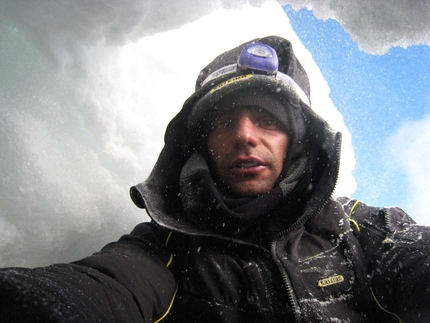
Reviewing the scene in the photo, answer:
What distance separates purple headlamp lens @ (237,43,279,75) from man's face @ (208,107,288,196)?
23cm

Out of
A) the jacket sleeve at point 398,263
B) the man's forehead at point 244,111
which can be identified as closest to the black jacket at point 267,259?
the jacket sleeve at point 398,263

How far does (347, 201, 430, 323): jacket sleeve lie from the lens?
883mm

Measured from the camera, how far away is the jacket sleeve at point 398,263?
34.8 inches

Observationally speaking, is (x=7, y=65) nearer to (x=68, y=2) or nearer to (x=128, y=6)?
(x=68, y=2)

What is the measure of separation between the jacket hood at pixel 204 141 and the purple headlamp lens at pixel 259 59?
0.07ft

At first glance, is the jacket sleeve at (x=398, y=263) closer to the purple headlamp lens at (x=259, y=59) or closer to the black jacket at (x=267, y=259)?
the black jacket at (x=267, y=259)

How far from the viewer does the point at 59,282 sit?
2.23ft

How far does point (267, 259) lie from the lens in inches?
41.8

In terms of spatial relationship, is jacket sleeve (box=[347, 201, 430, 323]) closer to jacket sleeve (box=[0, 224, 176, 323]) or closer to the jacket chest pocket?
the jacket chest pocket

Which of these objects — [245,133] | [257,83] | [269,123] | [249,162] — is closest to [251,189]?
[249,162]

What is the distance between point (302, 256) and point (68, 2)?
451 centimetres

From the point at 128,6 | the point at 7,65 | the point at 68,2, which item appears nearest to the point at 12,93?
the point at 7,65

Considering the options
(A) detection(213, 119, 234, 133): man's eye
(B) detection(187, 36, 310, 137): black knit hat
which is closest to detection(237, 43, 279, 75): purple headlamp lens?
(B) detection(187, 36, 310, 137): black knit hat

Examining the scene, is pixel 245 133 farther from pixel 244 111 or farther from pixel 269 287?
pixel 269 287
